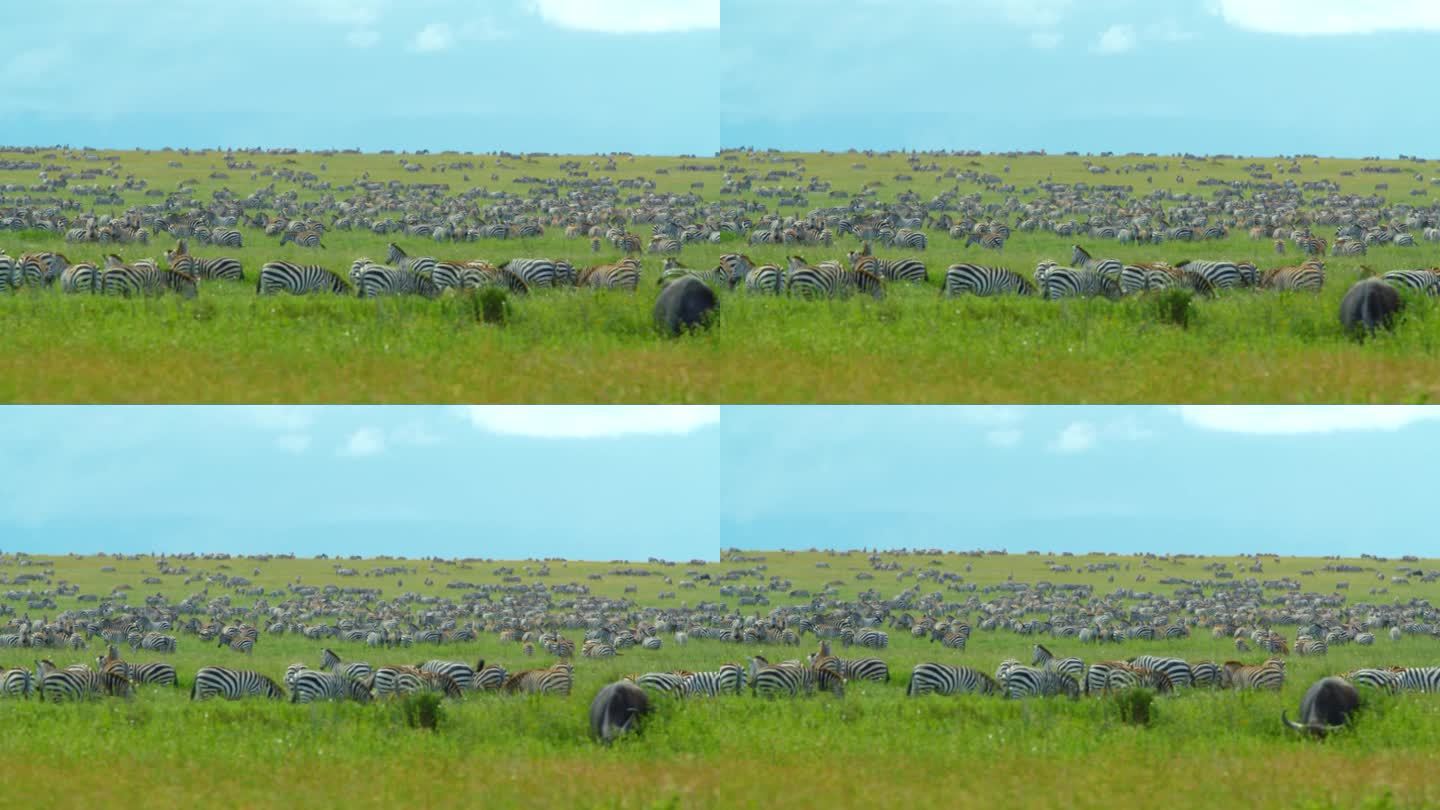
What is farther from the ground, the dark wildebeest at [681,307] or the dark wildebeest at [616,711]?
the dark wildebeest at [681,307]

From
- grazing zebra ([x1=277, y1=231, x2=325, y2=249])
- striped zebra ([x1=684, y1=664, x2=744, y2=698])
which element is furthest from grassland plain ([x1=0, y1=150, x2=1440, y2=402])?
grazing zebra ([x1=277, y1=231, x2=325, y2=249])

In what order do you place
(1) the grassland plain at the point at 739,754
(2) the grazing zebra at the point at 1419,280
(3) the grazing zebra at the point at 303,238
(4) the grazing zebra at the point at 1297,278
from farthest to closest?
(3) the grazing zebra at the point at 303,238 < (4) the grazing zebra at the point at 1297,278 < (2) the grazing zebra at the point at 1419,280 < (1) the grassland plain at the point at 739,754

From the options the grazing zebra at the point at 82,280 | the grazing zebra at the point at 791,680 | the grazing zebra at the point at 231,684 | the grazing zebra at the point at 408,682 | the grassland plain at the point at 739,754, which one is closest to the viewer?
the grassland plain at the point at 739,754

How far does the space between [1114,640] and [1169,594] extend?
20078mm

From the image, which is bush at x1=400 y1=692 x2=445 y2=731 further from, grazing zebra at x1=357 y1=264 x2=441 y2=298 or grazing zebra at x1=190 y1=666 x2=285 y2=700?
grazing zebra at x1=357 y1=264 x2=441 y2=298

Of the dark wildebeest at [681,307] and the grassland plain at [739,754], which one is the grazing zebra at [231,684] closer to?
the grassland plain at [739,754]

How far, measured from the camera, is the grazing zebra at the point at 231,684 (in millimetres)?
29250

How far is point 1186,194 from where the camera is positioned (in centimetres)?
8212

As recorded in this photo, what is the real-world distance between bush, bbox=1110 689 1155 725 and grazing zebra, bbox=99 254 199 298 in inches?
801

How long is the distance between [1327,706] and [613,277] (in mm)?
17898

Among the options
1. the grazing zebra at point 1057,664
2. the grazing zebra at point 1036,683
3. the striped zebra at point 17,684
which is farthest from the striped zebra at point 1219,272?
the striped zebra at point 17,684

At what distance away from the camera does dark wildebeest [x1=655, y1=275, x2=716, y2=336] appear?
27812mm

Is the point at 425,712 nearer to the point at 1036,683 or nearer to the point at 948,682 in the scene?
the point at 948,682

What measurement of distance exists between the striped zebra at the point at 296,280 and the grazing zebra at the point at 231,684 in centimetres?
924
